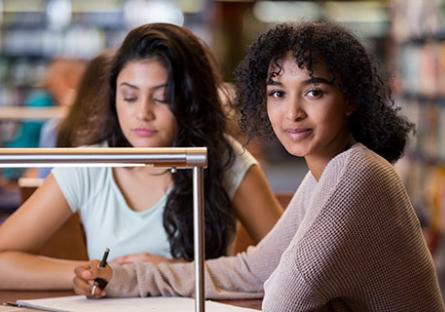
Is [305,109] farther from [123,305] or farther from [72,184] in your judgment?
[72,184]

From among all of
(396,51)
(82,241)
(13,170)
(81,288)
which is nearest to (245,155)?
(82,241)

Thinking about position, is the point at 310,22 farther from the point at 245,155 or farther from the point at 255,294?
the point at 245,155

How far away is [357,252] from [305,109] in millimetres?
→ 283

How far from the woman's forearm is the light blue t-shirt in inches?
8.6

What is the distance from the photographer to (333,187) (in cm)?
177

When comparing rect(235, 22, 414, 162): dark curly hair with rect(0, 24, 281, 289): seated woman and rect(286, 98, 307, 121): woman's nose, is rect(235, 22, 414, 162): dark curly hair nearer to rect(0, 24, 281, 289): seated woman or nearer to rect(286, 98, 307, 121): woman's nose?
rect(286, 98, 307, 121): woman's nose

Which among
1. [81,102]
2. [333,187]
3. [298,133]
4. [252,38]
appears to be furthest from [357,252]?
[252,38]

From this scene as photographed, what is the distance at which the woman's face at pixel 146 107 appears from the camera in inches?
98.2

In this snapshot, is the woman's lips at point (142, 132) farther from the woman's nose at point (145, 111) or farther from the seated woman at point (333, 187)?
the seated woman at point (333, 187)

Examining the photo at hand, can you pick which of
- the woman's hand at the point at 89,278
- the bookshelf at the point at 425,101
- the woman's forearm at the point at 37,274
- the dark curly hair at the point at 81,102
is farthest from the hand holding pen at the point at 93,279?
the bookshelf at the point at 425,101

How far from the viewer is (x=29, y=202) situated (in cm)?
256

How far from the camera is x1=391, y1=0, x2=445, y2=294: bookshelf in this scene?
6.52 meters

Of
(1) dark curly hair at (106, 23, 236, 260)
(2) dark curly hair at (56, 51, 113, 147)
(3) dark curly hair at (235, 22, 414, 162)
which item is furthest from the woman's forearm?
(2) dark curly hair at (56, 51, 113, 147)

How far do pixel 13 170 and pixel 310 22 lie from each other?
12.7ft
